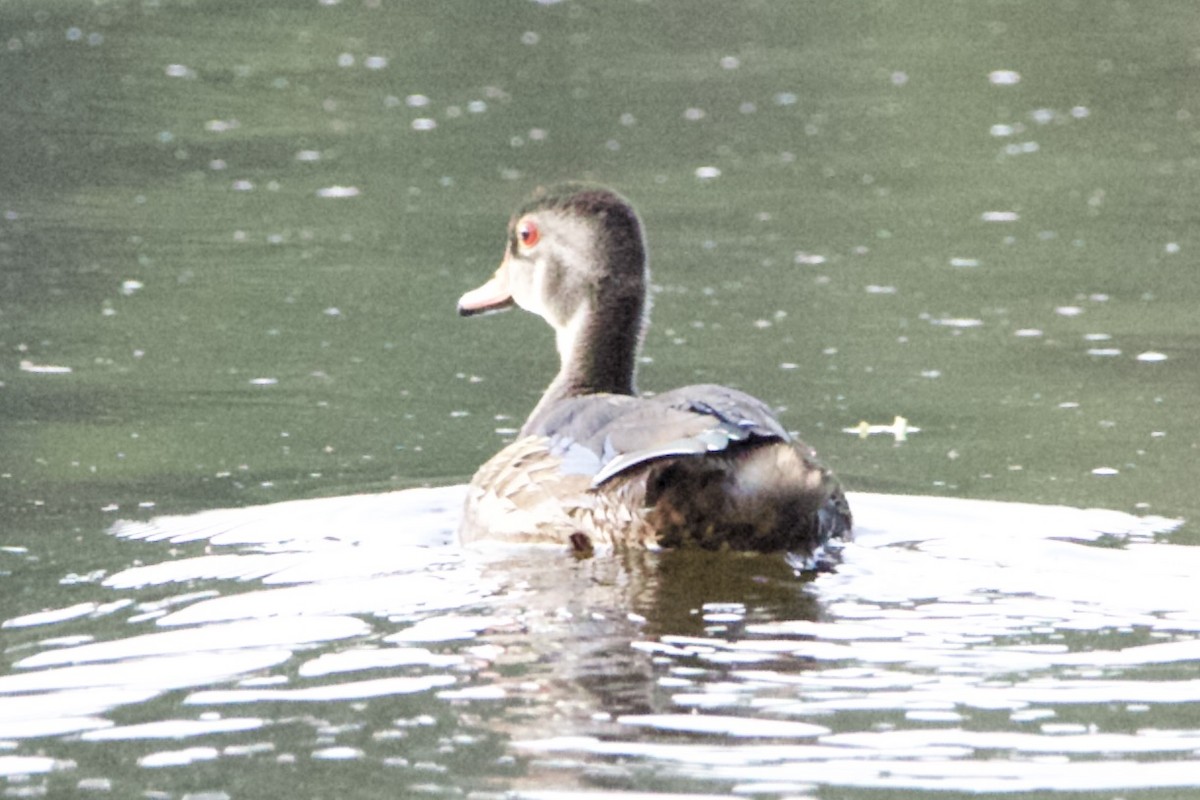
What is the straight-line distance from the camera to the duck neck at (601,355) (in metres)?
9.45

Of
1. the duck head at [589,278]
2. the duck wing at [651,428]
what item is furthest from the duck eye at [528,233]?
the duck wing at [651,428]

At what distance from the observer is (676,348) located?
12.2 m

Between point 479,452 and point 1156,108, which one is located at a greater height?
point 1156,108

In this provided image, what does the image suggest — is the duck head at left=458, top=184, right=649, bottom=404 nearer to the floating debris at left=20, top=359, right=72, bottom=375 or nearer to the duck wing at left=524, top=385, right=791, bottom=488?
the duck wing at left=524, top=385, right=791, bottom=488

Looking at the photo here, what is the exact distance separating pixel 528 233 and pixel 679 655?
3.35 metres

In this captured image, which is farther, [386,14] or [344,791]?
[386,14]

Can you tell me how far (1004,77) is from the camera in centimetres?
2109

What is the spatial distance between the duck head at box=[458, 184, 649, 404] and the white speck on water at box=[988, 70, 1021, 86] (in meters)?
11.9

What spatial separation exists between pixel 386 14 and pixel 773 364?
14236 mm

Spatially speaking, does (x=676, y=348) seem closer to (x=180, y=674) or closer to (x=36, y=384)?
(x=36, y=384)

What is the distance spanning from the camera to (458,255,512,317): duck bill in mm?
10039

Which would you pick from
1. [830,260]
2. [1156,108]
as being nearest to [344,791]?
[830,260]

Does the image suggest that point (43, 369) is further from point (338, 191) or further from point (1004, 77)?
point (1004, 77)

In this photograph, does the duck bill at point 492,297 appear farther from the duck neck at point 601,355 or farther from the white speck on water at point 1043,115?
the white speck on water at point 1043,115
